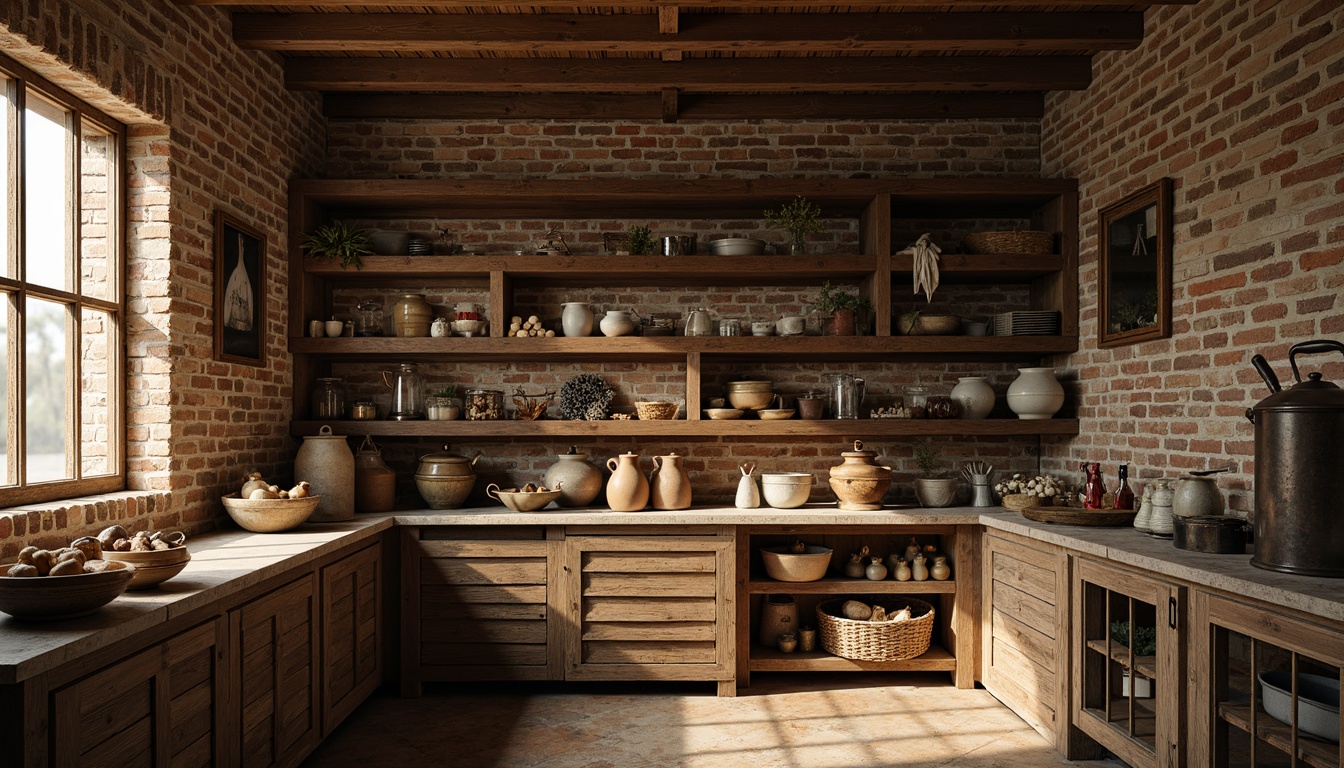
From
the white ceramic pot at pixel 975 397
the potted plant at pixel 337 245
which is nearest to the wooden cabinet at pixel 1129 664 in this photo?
the white ceramic pot at pixel 975 397

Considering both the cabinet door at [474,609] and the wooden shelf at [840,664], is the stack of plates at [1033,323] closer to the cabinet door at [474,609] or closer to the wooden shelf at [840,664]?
the wooden shelf at [840,664]

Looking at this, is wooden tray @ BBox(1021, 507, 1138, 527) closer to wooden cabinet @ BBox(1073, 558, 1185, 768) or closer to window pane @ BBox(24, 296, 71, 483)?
wooden cabinet @ BBox(1073, 558, 1185, 768)

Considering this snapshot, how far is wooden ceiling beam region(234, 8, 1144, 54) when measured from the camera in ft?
13.5

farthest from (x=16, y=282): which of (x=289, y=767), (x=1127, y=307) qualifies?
(x=1127, y=307)

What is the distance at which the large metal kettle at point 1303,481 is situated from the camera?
8.09 feet

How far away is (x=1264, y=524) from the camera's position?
8.62ft

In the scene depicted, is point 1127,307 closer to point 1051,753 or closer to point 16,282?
point 1051,753

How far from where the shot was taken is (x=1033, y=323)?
187 inches

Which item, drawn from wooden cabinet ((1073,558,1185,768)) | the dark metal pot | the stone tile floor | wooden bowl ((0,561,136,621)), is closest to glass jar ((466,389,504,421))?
the stone tile floor

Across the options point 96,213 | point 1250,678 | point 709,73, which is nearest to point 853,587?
point 1250,678

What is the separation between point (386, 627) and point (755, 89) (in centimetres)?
359

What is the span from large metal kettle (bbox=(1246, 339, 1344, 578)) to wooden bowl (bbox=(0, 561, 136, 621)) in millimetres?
3416

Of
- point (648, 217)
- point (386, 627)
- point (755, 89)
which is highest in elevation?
point (755, 89)

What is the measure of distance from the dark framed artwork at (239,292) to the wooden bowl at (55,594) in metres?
1.90
